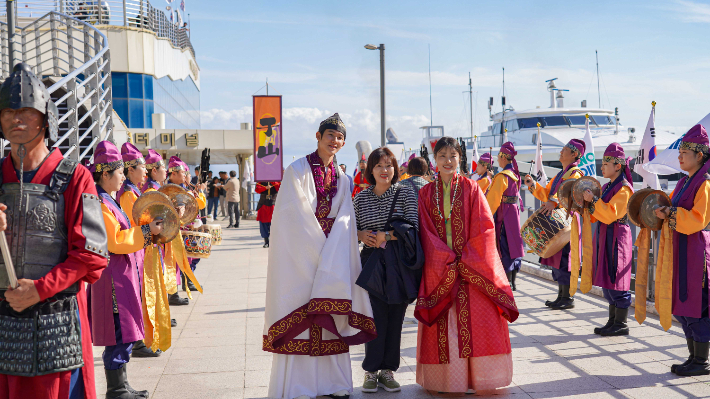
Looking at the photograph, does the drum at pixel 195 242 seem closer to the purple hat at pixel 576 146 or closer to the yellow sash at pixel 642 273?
the purple hat at pixel 576 146

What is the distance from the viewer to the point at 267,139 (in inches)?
537

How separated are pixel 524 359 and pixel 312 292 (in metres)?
2.15

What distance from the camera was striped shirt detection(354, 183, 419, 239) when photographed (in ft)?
13.6

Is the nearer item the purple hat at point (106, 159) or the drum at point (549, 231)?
the purple hat at point (106, 159)

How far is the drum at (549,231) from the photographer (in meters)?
6.67

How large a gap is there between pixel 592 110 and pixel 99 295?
867 inches

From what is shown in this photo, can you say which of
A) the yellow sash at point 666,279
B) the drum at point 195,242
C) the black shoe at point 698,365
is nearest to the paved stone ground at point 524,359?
the black shoe at point 698,365

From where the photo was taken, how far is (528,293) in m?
7.97

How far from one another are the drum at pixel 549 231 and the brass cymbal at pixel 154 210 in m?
4.22

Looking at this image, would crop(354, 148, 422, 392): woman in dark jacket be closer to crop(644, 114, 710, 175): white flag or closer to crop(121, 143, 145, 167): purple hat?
crop(121, 143, 145, 167): purple hat

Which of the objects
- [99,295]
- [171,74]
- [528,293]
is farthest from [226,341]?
[171,74]

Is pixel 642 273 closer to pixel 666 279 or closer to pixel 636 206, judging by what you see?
pixel 666 279

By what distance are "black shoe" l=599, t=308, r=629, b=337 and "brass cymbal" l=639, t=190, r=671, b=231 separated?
4.52 feet

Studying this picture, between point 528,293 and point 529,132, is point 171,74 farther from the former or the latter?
point 528,293
